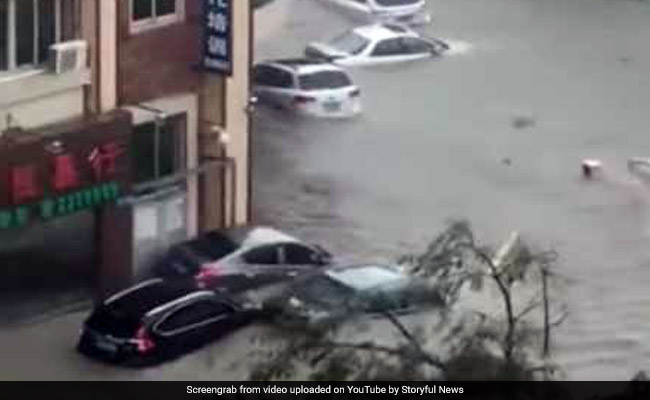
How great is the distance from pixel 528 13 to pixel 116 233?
2174cm

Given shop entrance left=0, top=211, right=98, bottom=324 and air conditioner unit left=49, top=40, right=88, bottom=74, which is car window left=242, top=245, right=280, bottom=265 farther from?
air conditioner unit left=49, top=40, right=88, bottom=74

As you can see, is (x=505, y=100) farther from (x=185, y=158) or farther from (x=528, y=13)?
(x=185, y=158)

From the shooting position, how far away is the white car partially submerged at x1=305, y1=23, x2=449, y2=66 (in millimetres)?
40438

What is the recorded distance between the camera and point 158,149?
26609 mm

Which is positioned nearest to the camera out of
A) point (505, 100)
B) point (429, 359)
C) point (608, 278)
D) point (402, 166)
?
point (429, 359)

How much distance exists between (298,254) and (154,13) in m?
3.48

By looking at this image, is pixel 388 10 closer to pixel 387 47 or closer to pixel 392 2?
pixel 392 2

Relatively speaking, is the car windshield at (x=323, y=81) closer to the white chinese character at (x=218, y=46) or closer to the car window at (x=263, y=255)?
the white chinese character at (x=218, y=46)

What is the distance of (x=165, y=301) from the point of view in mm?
24250

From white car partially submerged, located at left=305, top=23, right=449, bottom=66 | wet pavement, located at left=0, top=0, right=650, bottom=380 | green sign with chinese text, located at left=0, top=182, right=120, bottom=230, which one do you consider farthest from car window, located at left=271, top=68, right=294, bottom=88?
green sign with chinese text, located at left=0, top=182, right=120, bottom=230

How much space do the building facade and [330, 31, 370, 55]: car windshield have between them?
12.9 meters

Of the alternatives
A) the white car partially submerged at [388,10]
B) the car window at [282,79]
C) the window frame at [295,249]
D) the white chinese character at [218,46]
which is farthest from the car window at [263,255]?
the white car partially submerged at [388,10]

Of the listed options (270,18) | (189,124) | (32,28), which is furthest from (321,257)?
(270,18)

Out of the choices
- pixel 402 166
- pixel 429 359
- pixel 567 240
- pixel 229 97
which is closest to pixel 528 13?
pixel 402 166
